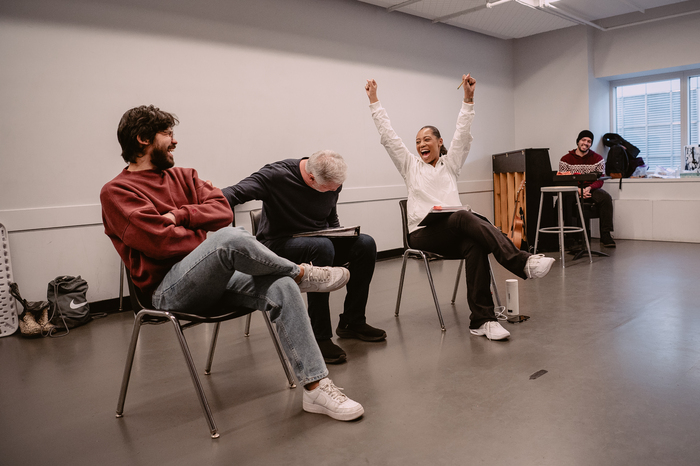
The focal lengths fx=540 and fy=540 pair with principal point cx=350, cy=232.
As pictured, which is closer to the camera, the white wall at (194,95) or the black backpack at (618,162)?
the white wall at (194,95)

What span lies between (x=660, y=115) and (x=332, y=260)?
626cm

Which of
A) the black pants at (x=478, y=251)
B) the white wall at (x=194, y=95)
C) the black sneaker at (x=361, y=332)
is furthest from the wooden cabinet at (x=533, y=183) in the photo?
the black sneaker at (x=361, y=332)

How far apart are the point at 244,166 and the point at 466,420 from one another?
336 centimetres

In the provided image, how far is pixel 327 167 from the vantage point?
2.46 m

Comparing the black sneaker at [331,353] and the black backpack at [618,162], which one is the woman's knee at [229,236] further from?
the black backpack at [618,162]

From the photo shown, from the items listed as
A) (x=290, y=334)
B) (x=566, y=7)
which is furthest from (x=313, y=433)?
(x=566, y=7)

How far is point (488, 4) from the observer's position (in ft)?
18.4

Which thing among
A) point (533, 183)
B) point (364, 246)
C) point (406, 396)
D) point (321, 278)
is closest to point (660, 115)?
point (533, 183)

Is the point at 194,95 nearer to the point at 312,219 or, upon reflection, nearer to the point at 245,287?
the point at 312,219

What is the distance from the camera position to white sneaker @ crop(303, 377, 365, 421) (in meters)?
1.90

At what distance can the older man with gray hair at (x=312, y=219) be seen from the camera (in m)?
2.48

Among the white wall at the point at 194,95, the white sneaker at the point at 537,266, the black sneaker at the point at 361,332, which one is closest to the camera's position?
the white sneaker at the point at 537,266

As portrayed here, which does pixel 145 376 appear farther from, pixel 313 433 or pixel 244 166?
pixel 244 166

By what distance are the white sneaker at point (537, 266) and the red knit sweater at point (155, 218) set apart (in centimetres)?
154
